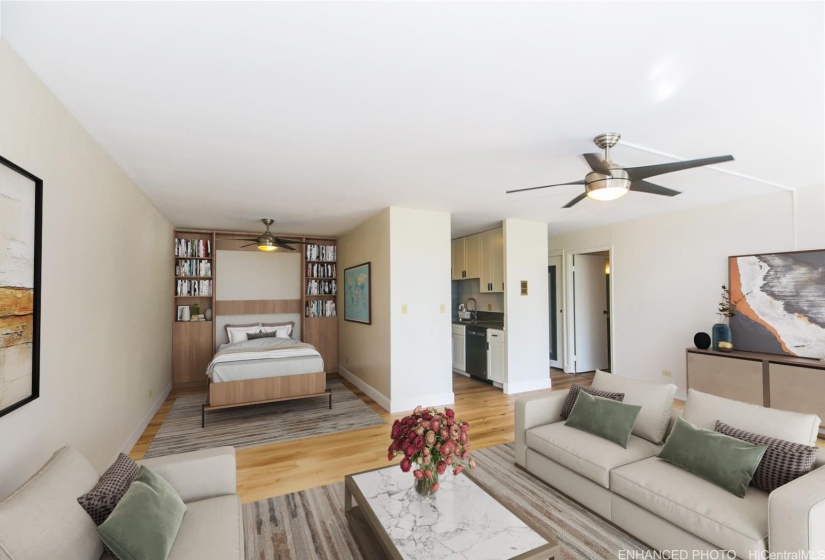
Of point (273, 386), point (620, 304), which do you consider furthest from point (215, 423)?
point (620, 304)

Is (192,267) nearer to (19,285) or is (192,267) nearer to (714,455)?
(19,285)

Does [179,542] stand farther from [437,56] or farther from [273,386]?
[273,386]

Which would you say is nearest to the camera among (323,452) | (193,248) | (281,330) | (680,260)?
(323,452)

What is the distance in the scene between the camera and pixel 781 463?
6.03ft

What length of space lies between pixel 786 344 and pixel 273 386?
18.4ft

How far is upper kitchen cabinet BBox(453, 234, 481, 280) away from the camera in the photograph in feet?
20.7

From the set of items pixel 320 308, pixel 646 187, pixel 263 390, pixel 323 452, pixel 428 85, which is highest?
pixel 428 85

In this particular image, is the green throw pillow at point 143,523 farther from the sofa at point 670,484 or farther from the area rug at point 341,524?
the sofa at point 670,484

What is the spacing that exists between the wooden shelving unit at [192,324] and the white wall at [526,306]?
4.60 m

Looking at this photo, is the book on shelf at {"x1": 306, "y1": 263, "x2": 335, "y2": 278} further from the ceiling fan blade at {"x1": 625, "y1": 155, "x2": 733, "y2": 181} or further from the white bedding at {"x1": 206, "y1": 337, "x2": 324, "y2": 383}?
the ceiling fan blade at {"x1": 625, "y1": 155, "x2": 733, "y2": 181}

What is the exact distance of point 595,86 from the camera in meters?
1.97

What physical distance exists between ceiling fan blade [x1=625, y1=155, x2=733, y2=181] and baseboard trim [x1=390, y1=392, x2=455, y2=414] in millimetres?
3436

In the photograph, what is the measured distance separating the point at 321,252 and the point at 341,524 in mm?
5008

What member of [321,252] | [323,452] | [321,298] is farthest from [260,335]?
[323,452]
